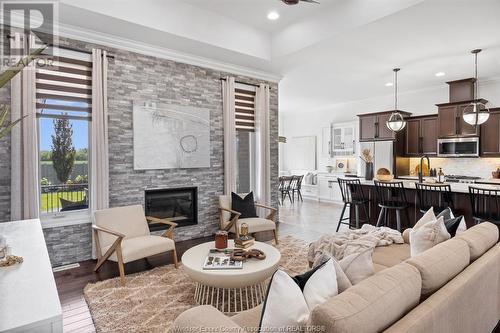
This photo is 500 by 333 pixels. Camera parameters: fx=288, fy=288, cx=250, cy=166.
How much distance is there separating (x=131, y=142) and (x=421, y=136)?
263 inches

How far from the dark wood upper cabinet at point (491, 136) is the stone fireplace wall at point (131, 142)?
18.1ft

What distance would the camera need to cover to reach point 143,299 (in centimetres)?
275

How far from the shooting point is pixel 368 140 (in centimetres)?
786

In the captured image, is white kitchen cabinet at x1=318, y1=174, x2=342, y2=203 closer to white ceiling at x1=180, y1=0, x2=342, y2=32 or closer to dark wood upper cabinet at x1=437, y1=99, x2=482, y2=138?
dark wood upper cabinet at x1=437, y1=99, x2=482, y2=138

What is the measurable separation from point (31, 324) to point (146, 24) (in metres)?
3.70

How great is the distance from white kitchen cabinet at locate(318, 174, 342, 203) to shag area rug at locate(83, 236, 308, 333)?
5695mm

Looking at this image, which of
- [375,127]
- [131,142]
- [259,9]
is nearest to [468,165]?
[375,127]

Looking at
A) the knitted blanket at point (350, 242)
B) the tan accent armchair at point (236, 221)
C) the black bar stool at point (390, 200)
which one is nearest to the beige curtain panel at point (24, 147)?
the tan accent armchair at point (236, 221)

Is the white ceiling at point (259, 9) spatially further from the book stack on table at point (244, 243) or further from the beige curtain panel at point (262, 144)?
the book stack on table at point (244, 243)

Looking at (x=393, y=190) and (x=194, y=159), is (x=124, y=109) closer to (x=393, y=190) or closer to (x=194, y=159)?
(x=194, y=159)

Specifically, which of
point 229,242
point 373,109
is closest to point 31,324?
point 229,242

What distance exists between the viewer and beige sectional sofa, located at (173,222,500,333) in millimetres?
1084

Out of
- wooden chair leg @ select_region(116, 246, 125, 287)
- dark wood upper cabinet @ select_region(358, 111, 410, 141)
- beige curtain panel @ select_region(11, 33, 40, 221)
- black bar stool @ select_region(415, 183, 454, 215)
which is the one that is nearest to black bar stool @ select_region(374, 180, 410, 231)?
black bar stool @ select_region(415, 183, 454, 215)

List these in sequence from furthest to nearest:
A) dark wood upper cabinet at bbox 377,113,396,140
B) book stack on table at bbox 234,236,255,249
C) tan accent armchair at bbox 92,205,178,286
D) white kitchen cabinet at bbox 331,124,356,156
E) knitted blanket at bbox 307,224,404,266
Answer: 1. white kitchen cabinet at bbox 331,124,356,156
2. dark wood upper cabinet at bbox 377,113,396,140
3. tan accent armchair at bbox 92,205,178,286
4. book stack on table at bbox 234,236,255,249
5. knitted blanket at bbox 307,224,404,266
